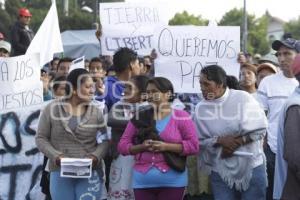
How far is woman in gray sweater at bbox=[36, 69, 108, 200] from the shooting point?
19.1ft

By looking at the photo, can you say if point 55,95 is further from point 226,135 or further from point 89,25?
point 89,25

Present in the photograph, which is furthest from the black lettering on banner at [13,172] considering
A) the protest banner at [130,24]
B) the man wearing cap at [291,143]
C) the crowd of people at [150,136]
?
the man wearing cap at [291,143]

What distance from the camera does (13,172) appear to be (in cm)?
698

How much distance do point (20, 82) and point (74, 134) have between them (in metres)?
1.63

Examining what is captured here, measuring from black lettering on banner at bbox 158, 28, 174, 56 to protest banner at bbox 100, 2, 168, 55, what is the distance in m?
0.74

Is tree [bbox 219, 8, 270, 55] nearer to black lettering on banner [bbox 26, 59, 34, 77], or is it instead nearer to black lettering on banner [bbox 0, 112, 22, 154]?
black lettering on banner [bbox 26, 59, 34, 77]

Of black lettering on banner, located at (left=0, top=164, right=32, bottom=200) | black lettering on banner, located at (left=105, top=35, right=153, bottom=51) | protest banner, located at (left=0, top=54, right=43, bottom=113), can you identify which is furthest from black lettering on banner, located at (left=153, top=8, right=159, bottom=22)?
black lettering on banner, located at (left=0, top=164, right=32, bottom=200)

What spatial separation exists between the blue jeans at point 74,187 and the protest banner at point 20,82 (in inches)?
57.5

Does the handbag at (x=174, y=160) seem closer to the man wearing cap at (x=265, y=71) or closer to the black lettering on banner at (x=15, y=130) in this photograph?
the black lettering on banner at (x=15, y=130)

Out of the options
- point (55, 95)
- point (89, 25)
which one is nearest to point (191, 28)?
point (55, 95)

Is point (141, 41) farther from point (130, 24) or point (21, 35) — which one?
point (21, 35)

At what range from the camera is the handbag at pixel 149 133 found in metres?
5.45

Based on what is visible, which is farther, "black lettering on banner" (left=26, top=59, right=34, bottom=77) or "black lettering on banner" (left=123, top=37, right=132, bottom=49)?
"black lettering on banner" (left=123, top=37, right=132, bottom=49)

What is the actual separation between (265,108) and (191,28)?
51.9 inches
